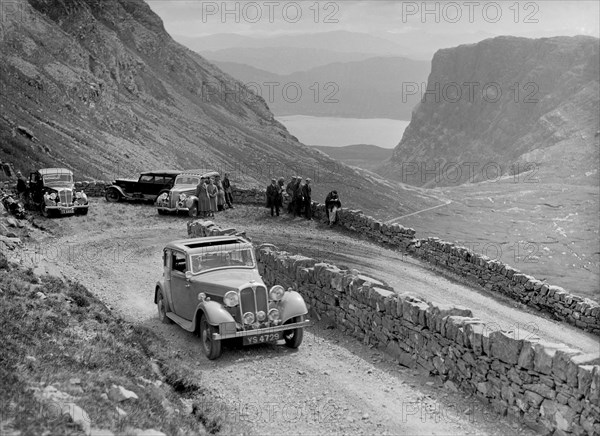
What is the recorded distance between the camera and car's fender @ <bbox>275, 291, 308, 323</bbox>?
45.0 feet

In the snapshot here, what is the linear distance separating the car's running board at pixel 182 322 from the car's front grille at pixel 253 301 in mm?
1432

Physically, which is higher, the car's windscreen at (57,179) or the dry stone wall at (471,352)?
the car's windscreen at (57,179)

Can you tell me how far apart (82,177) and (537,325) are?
36.2 meters

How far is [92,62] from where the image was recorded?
80.4 meters

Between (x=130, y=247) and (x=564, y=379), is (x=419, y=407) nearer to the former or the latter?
(x=564, y=379)

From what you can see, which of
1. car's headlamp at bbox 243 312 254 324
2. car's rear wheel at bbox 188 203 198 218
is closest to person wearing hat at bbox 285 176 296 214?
car's rear wheel at bbox 188 203 198 218

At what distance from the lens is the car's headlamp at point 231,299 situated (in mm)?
13359

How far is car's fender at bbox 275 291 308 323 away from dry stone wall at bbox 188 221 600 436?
1.48 meters

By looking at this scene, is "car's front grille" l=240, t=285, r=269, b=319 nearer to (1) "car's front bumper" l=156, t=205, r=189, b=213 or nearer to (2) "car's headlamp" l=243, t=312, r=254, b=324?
(2) "car's headlamp" l=243, t=312, r=254, b=324

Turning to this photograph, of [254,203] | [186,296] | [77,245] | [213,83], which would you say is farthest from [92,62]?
[186,296]

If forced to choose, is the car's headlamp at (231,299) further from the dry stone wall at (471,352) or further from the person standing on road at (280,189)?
the person standing on road at (280,189)

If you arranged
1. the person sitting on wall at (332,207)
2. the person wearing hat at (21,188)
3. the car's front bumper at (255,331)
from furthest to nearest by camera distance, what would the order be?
the person wearing hat at (21,188), the person sitting on wall at (332,207), the car's front bumper at (255,331)

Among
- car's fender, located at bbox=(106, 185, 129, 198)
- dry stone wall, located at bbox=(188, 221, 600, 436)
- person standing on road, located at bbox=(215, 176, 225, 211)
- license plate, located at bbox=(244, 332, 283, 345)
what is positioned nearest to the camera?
dry stone wall, located at bbox=(188, 221, 600, 436)

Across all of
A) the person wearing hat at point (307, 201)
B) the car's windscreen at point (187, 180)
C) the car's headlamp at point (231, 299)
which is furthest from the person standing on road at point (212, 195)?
the car's headlamp at point (231, 299)
